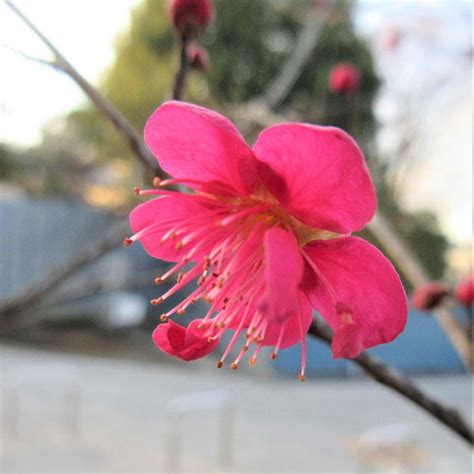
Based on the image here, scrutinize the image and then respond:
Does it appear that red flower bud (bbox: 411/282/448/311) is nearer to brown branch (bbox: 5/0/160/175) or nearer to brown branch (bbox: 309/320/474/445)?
brown branch (bbox: 309/320/474/445)

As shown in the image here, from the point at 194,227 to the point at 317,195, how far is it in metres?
0.09

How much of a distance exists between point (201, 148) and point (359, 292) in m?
0.12

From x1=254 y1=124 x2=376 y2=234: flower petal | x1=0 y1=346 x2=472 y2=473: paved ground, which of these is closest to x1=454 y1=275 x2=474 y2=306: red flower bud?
x1=254 y1=124 x2=376 y2=234: flower petal

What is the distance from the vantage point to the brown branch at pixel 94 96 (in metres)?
0.37

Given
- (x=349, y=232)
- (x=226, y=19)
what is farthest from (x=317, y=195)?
(x=226, y=19)

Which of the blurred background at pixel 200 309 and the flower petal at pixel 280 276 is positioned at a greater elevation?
the flower petal at pixel 280 276

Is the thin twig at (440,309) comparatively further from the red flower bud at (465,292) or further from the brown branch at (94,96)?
the brown branch at (94,96)

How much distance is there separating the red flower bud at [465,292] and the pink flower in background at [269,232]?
1.75 feet

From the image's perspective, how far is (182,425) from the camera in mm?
3799

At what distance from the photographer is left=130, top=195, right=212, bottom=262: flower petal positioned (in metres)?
0.37

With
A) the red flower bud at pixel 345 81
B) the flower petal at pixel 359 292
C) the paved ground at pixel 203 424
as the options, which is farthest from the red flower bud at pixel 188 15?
the paved ground at pixel 203 424

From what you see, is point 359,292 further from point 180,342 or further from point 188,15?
point 188,15

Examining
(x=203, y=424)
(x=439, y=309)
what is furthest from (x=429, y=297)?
(x=203, y=424)

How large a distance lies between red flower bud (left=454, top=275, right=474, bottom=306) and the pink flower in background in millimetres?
532
